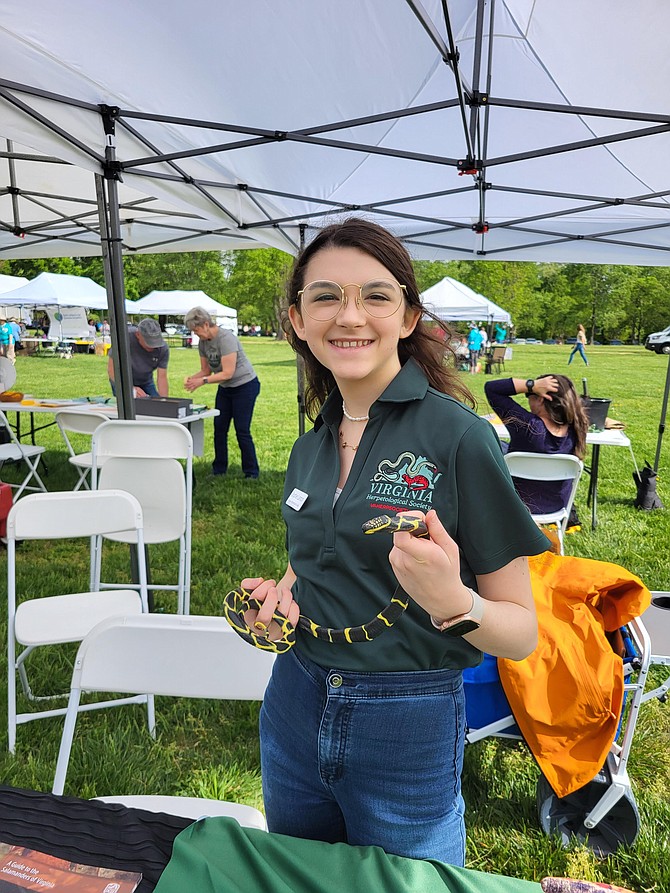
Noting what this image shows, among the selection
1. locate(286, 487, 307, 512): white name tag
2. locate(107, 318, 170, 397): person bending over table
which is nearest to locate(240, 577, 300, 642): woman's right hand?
locate(286, 487, 307, 512): white name tag

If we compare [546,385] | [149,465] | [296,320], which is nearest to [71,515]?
[149,465]

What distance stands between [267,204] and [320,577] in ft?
17.4

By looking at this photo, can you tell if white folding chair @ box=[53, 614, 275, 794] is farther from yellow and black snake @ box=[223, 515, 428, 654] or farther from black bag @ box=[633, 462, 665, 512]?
black bag @ box=[633, 462, 665, 512]

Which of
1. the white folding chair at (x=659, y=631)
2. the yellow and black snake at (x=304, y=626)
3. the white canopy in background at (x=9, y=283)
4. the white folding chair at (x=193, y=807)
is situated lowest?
the white folding chair at (x=659, y=631)

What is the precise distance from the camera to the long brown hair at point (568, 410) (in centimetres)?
460

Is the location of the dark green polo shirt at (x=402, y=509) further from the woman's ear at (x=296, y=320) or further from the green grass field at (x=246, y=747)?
the woman's ear at (x=296, y=320)

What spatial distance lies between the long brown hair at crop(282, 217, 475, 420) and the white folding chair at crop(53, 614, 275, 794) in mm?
625

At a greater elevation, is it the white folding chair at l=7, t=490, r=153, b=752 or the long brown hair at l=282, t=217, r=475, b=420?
the long brown hair at l=282, t=217, r=475, b=420

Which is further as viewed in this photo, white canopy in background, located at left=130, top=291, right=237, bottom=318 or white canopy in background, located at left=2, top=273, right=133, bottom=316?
white canopy in background, located at left=130, top=291, right=237, bottom=318

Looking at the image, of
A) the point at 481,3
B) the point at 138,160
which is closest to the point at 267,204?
the point at 138,160

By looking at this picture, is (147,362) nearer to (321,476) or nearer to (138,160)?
(138,160)

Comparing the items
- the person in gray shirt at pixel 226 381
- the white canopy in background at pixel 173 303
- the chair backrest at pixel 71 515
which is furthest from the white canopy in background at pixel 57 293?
the chair backrest at pixel 71 515

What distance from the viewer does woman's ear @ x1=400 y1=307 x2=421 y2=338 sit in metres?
1.20

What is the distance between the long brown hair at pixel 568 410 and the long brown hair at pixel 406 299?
3485 mm
